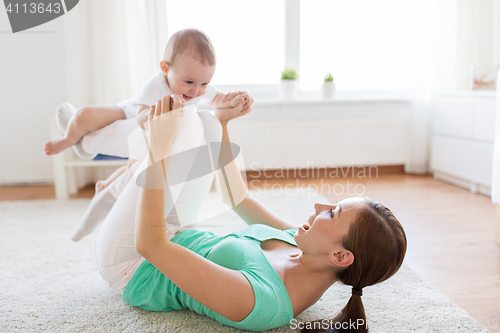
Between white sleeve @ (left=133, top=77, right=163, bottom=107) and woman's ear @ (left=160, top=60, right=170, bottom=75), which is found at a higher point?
woman's ear @ (left=160, top=60, right=170, bottom=75)

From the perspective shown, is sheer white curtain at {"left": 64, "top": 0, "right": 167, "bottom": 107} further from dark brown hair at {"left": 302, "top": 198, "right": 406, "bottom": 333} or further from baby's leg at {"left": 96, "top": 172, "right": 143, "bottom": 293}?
dark brown hair at {"left": 302, "top": 198, "right": 406, "bottom": 333}

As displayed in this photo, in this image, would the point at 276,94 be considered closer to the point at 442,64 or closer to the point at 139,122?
the point at 442,64

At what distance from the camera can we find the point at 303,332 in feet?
3.67

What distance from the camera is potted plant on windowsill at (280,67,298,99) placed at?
3523 mm

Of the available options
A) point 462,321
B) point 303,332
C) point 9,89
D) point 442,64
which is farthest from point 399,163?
point 9,89

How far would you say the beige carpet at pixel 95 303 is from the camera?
3.90 feet

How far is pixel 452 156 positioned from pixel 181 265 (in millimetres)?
2851

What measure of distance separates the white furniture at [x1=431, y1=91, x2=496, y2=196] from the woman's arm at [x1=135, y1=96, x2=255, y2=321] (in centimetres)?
246

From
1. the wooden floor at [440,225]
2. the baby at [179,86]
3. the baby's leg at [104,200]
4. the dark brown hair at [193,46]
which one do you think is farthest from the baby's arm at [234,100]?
the wooden floor at [440,225]

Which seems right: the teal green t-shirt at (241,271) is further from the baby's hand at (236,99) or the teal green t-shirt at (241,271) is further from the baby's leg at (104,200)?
the baby's hand at (236,99)

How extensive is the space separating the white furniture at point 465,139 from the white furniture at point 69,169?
253 centimetres

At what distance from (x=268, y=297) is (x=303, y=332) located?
20cm

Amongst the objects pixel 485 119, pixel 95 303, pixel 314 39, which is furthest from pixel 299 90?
pixel 95 303

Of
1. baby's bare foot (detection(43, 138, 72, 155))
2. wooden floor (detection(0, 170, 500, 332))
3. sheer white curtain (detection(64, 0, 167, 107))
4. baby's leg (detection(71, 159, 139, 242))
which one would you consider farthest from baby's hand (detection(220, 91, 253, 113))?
sheer white curtain (detection(64, 0, 167, 107))
